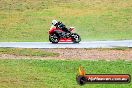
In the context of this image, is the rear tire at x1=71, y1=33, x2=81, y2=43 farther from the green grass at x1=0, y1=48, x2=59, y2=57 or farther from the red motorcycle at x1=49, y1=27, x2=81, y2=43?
the green grass at x1=0, y1=48, x2=59, y2=57

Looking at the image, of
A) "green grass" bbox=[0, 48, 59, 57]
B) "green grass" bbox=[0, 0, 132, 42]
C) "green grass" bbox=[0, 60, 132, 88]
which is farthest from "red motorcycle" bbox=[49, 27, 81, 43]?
"green grass" bbox=[0, 60, 132, 88]

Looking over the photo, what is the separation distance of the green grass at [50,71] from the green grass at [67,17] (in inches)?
577

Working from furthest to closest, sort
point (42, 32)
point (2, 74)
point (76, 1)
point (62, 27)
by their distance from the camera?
point (76, 1) → point (42, 32) → point (62, 27) → point (2, 74)

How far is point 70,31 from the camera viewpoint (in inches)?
1240

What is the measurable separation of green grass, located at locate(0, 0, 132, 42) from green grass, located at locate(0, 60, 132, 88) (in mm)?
14664

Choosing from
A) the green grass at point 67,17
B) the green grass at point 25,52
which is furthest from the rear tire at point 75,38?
the green grass at point 67,17

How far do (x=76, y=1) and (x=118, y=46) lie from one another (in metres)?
24.1

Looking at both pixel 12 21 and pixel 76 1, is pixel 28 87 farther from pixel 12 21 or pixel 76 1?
pixel 76 1

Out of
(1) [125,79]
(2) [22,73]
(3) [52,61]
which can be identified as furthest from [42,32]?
(1) [125,79]

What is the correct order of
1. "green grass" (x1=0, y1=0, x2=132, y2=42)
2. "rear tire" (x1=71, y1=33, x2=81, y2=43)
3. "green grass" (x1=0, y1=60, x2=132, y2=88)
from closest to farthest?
"green grass" (x1=0, y1=60, x2=132, y2=88)
"rear tire" (x1=71, y1=33, x2=81, y2=43)
"green grass" (x1=0, y1=0, x2=132, y2=42)

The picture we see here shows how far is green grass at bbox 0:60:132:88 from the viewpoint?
1852 cm

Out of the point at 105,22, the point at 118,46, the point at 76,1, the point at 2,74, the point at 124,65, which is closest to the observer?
the point at 2,74

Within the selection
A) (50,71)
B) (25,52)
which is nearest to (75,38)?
(25,52)


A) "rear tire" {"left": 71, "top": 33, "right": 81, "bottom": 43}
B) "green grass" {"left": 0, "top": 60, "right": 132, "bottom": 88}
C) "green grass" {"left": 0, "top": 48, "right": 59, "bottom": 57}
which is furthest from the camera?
"rear tire" {"left": 71, "top": 33, "right": 81, "bottom": 43}
